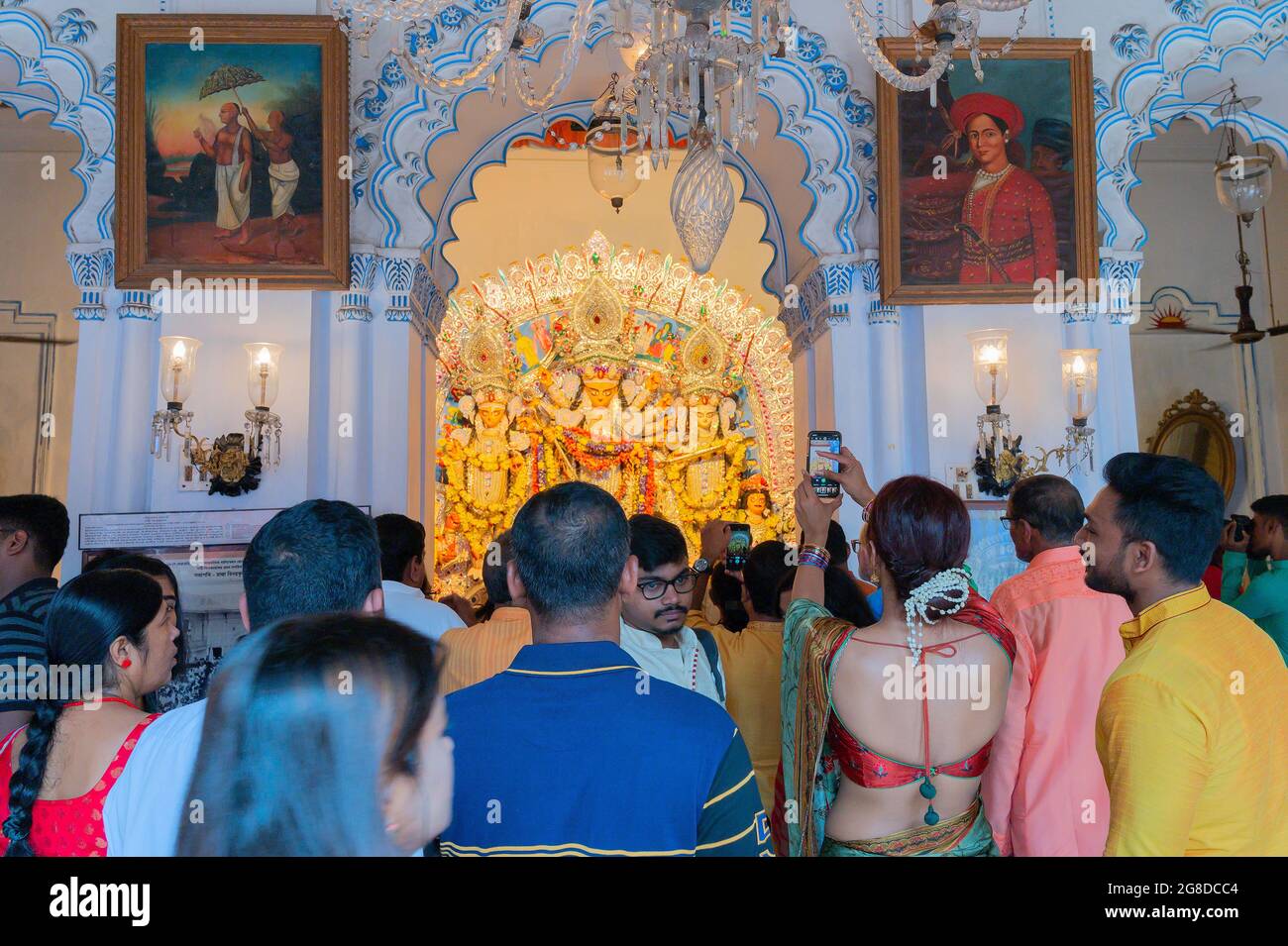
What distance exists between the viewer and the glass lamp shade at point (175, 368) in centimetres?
524

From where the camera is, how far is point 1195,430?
822cm

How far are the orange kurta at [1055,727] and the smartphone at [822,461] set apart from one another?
0.55 metres

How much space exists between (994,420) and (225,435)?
3630 mm

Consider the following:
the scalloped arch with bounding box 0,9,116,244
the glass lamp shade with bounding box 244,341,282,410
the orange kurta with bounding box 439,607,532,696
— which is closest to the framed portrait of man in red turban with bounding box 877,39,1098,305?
the glass lamp shade with bounding box 244,341,282,410

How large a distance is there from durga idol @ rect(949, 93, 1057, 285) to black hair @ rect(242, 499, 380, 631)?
4274 millimetres

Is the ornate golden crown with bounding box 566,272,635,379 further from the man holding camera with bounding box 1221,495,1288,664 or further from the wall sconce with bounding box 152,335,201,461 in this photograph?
→ the man holding camera with bounding box 1221,495,1288,664

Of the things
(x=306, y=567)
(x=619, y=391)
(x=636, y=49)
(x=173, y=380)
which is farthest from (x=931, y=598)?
(x=619, y=391)

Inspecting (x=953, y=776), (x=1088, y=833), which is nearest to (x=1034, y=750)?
Answer: (x=1088, y=833)

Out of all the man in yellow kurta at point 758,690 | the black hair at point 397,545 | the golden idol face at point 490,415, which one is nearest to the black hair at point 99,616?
the black hair at point 397,545

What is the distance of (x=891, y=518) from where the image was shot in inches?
89.1

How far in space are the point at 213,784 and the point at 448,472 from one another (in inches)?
287

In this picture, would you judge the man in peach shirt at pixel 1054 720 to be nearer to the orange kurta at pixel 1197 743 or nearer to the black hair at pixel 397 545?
the orange kurta at pixel 1197 743

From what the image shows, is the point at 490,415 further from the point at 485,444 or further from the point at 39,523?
the point at 39,523

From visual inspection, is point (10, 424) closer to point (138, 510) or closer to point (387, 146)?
point (138, 510)
